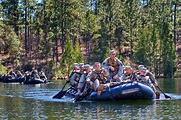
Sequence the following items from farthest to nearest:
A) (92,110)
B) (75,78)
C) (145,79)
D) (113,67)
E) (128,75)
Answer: (75,78), (128,75), (113,67), (145,79), (92,110)

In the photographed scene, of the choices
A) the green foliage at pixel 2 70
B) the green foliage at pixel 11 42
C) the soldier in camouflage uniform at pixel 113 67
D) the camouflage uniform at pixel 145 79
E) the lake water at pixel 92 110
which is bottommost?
the lake water at pixel 92 110

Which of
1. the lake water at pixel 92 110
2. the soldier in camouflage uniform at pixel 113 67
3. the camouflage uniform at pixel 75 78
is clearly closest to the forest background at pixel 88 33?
the camouflage uniform at pixel 75 78

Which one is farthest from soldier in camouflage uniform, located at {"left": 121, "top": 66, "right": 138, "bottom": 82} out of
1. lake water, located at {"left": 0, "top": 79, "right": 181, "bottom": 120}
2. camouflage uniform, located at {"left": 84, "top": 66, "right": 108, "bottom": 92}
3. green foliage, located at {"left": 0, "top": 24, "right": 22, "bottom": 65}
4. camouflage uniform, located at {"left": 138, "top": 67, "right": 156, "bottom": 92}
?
green foliage, located at {"left": 0, "top": 24, "right": 22, "bottom": 65}

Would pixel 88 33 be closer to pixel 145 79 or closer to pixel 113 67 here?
pixel 113 67

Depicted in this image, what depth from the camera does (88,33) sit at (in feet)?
256

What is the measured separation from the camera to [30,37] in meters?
90.1

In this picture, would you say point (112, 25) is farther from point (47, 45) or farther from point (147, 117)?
point (147, 117)

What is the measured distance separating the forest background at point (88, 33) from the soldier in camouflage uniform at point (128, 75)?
43916 mm

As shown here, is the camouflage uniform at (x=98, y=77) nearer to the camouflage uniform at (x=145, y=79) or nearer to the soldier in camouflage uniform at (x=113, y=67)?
the soldier in camouflage uniform at (x=113, y=67)

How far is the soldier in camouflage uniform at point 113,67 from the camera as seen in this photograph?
1062 inches

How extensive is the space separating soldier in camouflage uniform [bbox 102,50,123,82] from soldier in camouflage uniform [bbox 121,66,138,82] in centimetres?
34

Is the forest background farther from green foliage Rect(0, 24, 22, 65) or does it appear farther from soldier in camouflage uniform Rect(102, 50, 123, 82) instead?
soldier in camouflage uniform Rect(102, 50, 123, 82)

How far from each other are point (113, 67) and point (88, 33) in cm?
5102

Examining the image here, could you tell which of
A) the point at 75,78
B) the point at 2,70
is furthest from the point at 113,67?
the point at 2,70
